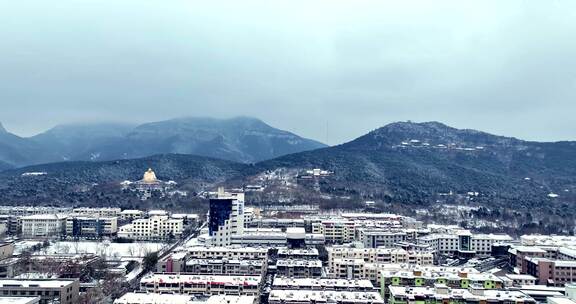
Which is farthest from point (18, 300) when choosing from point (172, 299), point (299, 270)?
point (299, 270)

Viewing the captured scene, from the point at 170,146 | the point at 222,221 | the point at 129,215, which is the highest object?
the point at 170,146

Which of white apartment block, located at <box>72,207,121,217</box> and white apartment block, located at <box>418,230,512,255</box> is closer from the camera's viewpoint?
white apartment block, located at <box>418,230,512,255</box>

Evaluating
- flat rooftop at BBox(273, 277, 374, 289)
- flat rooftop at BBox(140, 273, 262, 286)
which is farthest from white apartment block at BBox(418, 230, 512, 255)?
flat rooftop at BBox(140, 273, 262, 286)

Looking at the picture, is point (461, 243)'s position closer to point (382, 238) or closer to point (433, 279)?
point (382, 238)

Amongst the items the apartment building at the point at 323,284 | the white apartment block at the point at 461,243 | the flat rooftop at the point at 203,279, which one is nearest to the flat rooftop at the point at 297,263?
the apartment building at the point at 323,284

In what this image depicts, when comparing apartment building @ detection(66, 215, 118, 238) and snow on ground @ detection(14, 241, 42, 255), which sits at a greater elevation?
apartment building @ detection(66, 215, 118, 238)

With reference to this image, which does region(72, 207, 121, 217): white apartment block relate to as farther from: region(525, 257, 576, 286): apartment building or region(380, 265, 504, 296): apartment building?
region(525, 257, 576, 286): apartment building

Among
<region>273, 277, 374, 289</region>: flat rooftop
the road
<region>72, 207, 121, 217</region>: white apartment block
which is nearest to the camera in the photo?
<region>273, 277, 374, 289</region>: flat rooftop
